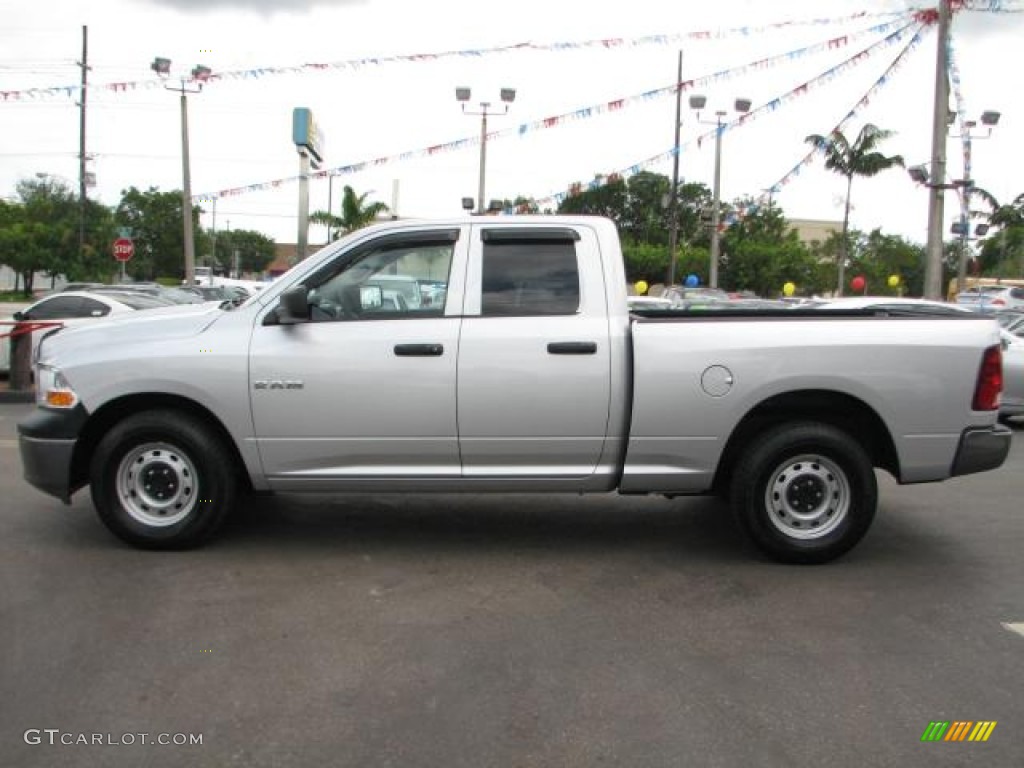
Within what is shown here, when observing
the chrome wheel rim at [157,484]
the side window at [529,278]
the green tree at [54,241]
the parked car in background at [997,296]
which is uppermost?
the green tree at [54,241]

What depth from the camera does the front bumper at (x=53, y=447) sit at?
16.8 feet

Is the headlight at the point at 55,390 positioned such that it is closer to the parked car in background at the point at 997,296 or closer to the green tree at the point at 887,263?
the parked car in background at the point at 997,296

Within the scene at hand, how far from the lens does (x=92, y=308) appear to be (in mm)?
14656

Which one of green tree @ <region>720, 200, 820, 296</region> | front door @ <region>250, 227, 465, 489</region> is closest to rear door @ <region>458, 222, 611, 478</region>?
front door @ <region>250, 227, 465, 489</region>

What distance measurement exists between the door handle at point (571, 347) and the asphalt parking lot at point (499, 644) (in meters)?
1.26

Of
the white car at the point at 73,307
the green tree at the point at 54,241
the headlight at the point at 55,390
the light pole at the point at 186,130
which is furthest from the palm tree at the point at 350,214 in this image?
the headlight at the point at 55,390

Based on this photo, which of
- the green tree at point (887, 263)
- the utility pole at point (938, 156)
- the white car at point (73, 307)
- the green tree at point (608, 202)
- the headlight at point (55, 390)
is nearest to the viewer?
the headlight at point (55, 390)

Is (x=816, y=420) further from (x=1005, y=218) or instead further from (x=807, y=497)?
(x=1005, y=218)

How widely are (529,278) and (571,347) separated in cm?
51

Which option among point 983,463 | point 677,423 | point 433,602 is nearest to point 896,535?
point 983,463

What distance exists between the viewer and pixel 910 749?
3182mm

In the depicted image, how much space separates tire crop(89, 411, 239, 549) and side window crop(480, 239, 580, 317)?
181 centimetres

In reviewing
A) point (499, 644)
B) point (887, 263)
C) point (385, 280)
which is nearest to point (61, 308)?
point (385, 280)

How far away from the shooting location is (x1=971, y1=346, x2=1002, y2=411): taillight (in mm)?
5090
